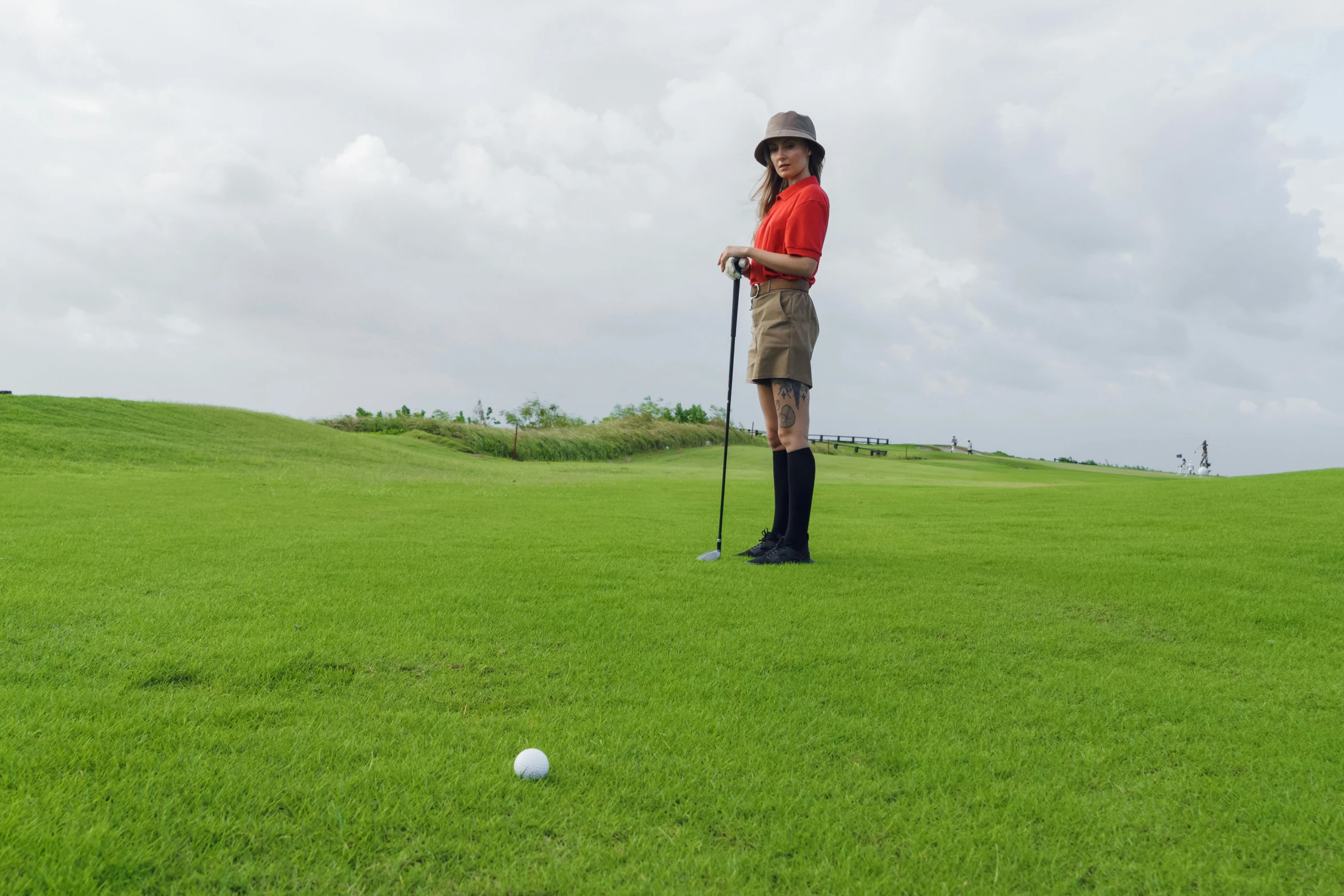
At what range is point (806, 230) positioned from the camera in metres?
4.70

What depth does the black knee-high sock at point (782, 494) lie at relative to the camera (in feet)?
16.9

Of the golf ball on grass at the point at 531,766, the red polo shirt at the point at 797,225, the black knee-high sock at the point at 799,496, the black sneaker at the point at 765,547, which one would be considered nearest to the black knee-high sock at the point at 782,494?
the black sneaker at the point at 765,547

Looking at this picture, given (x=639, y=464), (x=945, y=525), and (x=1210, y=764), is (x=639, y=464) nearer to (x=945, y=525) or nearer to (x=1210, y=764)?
(x=945, y=525)

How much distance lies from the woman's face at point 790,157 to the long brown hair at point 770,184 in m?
0.12

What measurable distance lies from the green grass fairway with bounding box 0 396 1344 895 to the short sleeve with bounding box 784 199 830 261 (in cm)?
197

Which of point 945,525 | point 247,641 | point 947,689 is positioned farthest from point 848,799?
point 945,525

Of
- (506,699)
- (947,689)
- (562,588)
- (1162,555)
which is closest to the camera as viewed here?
(506,699)

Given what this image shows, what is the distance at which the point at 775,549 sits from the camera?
485 centimetres

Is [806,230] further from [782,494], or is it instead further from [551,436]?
[551,436]

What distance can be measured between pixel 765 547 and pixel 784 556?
236mm

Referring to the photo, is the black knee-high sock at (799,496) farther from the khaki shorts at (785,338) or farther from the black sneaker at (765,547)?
the khaki shorts at (785,338)

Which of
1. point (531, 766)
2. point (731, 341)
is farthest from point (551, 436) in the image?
point (531, 766)

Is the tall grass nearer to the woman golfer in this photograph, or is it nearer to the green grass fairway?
the green grass fairway

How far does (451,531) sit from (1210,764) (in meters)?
4.91
